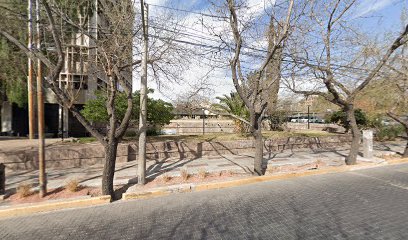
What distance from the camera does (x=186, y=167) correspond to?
8.45 metres

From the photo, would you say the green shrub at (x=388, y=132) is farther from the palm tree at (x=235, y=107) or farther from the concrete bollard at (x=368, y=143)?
the palm tree at (x=235, y=107)

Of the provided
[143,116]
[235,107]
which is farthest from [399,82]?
[143,116]

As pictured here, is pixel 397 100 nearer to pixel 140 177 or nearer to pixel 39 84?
pixel 140 177

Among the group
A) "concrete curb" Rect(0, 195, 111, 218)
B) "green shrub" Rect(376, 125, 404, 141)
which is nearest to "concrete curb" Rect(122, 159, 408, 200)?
"concrete curb" Rect(0, 195, 111, 218)

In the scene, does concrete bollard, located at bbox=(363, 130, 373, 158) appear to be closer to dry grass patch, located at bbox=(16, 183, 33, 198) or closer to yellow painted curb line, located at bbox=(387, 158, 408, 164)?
yellow painted curb line, located at bbox=(387, 158, 408, 164)

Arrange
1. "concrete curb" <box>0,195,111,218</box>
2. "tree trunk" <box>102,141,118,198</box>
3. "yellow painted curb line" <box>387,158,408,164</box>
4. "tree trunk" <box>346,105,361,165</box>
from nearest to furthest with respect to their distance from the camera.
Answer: "concrete curb" <box>0,195,111,218</box> → "tree trunk" <box>102,141,118,198</box> → "tree trunk" <box>346,105,361,165</box> → "yellow painted curb line" <box>387,158,408,164</box>

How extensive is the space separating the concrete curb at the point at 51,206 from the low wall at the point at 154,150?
3499mm

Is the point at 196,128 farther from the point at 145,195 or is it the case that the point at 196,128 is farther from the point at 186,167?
the point at 145,195

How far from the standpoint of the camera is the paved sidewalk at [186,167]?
672 centimetres

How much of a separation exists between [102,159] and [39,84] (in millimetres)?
3983

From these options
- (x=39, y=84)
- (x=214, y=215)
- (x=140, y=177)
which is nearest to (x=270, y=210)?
(x=214, y=215)

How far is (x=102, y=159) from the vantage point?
864 cm

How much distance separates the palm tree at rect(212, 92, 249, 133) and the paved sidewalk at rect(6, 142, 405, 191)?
3.59 metres

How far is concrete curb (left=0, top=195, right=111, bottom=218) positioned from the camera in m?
4.70
